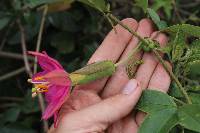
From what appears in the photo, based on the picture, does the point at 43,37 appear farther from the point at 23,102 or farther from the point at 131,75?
the point at 131,75

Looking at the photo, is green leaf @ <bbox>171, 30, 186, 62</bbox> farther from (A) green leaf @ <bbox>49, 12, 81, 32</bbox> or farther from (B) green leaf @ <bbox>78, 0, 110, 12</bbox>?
(A) green leaf @ <bbox>49, 12, 81, 32</bbox>

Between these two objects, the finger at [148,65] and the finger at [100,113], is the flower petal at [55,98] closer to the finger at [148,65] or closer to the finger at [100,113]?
the finger at [100,113]

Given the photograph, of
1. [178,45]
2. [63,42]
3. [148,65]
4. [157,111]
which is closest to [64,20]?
[63,42]

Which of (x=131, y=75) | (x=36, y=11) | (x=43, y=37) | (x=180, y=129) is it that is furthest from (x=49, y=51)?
(x=180, y=129)

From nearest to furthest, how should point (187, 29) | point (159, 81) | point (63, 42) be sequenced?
point (187, 29) < point (159, 81) < point (63, 42)

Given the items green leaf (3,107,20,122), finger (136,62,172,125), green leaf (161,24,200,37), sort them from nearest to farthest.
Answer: green leaf (161,24,200,37), finger (136,62,172,125), green leaf (3,107,20,122)

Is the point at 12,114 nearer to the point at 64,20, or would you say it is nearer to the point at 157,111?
the point at 64,20

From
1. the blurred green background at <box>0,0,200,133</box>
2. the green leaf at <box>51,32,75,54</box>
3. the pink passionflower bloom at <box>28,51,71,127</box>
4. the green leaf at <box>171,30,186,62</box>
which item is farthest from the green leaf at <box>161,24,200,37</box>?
the green leaf at <box>51,32,75,54</box>

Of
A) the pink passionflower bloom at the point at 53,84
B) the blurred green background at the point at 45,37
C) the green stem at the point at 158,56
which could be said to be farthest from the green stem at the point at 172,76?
the blurred green background at the point at 45,37
